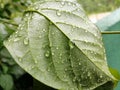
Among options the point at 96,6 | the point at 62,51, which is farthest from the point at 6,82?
the point at 96,6

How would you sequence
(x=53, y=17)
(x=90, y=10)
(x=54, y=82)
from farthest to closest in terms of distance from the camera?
1. (x=90, y=10)
2. (x=53, y=17)
3. (x=54, y=82)

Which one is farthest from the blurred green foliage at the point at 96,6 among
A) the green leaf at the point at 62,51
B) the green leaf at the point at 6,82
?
the green leaf at the point at 62,51

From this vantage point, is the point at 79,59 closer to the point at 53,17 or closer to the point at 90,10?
the point at 53,17

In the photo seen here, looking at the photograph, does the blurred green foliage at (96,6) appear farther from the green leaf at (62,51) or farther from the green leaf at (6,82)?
the green leaf at (62,51)

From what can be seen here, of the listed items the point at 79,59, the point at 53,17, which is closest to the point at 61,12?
the point at 53,17

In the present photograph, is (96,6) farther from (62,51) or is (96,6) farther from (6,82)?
(62,51)

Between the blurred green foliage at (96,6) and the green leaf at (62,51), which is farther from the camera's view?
the blurred green foliage at (96,6)
